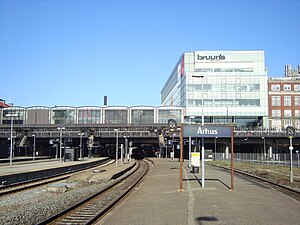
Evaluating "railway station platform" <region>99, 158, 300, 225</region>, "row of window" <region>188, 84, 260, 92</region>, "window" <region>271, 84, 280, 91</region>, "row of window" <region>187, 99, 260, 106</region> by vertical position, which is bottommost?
"railway station platform" <region>99, 158, 300, 225</region>

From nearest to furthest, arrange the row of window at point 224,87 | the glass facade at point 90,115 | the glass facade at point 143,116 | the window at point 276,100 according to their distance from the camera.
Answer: the row of window at point 224,87
the glass facade at point 143,116
the glass facade at point 90,115
the window at point 276,100

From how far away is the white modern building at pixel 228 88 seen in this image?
103438mm

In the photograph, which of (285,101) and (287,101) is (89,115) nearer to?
(285,101)

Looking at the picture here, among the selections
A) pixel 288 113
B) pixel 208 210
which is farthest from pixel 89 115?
pixel 208 210

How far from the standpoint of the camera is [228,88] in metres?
105

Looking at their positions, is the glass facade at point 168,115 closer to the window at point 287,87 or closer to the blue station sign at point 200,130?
the window at point 287,87

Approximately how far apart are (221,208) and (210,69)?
313 feet

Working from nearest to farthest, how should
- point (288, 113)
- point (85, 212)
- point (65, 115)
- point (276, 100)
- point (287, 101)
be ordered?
1. point (85, 212)
2. point (65, 115)
3. point (288, 113)
4. point (287, 101)
5. point (276, 100)

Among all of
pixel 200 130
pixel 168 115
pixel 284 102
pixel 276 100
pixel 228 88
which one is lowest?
pixel 200 130

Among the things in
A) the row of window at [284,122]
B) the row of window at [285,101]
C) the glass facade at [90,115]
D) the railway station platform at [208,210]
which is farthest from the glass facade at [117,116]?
the railway station platform at [208,210]

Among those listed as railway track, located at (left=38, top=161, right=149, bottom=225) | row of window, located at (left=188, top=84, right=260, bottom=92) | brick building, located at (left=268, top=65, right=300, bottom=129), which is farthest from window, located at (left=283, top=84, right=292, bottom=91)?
railway track, located at (left=38, top=161, right=149, bottom=225)

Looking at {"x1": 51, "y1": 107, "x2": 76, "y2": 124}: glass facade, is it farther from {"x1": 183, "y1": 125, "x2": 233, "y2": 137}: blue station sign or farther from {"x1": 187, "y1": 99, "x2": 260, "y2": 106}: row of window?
{"x1": 183, "y1": 125, "x2": 233, "y2": 137}: blue station sign

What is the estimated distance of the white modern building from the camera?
339ft

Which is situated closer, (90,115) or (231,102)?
(231,102)
